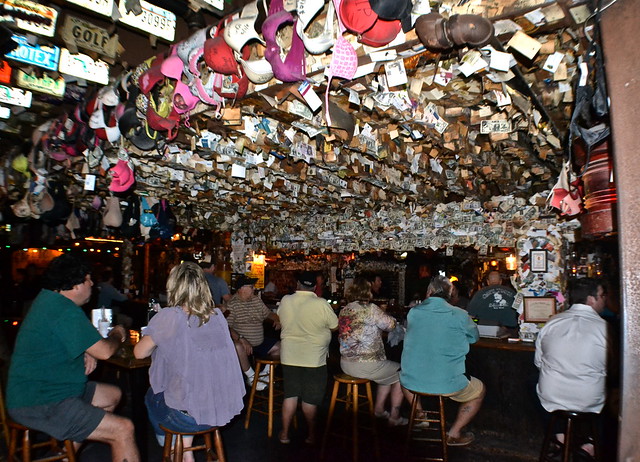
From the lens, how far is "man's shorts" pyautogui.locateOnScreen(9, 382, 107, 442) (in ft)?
9.21

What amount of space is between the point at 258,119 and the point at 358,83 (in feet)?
4.01

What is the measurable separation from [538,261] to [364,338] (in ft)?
8.62

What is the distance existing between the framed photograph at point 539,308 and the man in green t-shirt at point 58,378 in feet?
15.0

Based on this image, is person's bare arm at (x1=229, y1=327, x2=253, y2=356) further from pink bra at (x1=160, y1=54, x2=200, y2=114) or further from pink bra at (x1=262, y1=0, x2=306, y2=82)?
pink bra at (x1=262, y1=0, x2=306, y2=82)

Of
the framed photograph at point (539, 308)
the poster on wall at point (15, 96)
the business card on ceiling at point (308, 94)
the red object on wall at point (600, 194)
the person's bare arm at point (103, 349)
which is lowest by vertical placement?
the person's bare arm at point (103, 349)

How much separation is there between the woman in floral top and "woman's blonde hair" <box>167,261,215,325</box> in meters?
1.95

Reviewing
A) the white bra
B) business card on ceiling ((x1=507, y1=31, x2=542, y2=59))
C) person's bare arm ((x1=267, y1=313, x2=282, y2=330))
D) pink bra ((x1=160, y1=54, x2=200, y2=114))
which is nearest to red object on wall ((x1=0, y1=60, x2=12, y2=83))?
pink bra ((x1=160, y1=54, x2=200, y2=114))

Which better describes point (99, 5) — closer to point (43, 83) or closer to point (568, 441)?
point (43, 83)

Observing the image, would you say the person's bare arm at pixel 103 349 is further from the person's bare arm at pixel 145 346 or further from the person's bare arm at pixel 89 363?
the person's bare arm at pixel 89 363

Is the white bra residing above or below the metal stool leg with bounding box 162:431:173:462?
above

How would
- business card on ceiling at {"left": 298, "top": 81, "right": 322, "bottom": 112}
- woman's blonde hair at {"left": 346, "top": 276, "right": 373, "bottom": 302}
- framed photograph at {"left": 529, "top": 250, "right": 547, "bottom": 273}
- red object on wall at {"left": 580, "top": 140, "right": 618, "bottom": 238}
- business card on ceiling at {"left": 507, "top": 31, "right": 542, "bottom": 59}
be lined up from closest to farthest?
red object on wall at {"left": 580, "top": 140, "right": 618, "bottom": 238}
business card on ceiling at {"left": 507, "top": 31, "right": 542, "bottom": 59}
business card on ceiling at {"left": 298, "top": 81, "right": 322, "bottom": 112}
woman's blonde hair at {"left": 346, "top": 276, "right": 373, "bottom": 302}
framed photograph at {"left": 529, "top": 250, "right": 547, "bottom": 273}

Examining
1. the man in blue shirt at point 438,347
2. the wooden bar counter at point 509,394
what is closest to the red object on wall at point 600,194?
the man in blue shirt at point 438,347

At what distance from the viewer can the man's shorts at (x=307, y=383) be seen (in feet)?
14.3

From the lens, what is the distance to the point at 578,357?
11.0 feet
